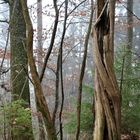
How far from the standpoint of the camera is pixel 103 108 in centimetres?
252

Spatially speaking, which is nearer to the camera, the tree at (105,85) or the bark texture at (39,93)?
the tree at (105,85)

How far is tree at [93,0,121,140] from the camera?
249 cm

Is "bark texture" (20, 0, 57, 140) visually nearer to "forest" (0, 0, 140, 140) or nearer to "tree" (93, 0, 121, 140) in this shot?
"forest" (0, 0, 140, 140)

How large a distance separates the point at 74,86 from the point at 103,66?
23848 millimetres

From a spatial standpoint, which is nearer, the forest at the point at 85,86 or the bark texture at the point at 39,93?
the forest at the point at 85,86

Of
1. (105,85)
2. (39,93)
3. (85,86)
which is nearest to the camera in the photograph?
(105,85)

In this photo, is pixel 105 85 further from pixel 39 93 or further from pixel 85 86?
pixel 85 86

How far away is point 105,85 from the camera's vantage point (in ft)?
8.14

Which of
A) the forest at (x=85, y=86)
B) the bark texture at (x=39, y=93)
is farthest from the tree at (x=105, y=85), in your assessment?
the bark texture at (x=39, y=93)

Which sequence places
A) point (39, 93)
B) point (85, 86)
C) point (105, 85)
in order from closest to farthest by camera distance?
point (105, 85) < point (39, 93) < point (85, 86)

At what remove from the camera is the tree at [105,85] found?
8.16 feet

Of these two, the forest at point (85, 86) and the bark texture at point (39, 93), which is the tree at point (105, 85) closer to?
the forest at point (85, 86)

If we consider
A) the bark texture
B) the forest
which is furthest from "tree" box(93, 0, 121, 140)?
the bark texture

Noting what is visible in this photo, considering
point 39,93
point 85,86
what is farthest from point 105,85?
point 85,86
